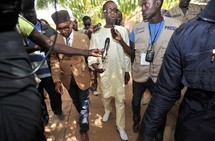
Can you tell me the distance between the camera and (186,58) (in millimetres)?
1590

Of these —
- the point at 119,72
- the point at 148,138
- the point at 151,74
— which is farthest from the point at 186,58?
the point at 119,72

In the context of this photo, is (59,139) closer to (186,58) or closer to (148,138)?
(148,138)

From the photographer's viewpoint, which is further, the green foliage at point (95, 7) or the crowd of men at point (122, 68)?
the green foliage at point (95, 7)

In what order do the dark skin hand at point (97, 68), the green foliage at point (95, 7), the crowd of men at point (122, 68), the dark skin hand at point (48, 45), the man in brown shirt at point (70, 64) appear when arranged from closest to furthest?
the crowd of men at point (122, 68), the dark skin hand at point (48, 45), the dark skin hand at point (97, 68), the man in brown shirt at point (70, 64), the green foliage at point (95, 7)

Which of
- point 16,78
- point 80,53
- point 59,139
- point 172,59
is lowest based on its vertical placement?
point 59,139

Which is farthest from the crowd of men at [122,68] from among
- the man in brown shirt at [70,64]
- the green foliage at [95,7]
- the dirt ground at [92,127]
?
the green foliage at [95,7]

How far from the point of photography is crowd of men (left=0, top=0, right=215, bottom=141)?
1029 mm

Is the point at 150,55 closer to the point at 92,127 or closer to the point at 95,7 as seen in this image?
the point at 92,127

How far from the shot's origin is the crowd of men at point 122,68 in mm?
1029

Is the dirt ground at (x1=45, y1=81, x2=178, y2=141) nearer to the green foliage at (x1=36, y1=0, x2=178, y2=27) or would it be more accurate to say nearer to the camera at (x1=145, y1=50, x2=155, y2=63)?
the camera at (x1=145, y1=50, x2=155, y2=63)

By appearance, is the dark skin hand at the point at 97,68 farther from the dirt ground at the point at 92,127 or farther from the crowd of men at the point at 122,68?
the dirt ground at the point at 92,127

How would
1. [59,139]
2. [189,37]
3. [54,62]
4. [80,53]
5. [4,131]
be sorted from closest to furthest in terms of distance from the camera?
[4,131] < [189,37] < [80,53] < [54,62] < [59,139]

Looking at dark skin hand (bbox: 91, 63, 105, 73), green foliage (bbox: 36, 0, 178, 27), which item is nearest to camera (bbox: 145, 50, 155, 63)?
dark skin hand (bbox: 91, 63, 105, 73)

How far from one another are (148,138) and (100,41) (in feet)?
7.11
